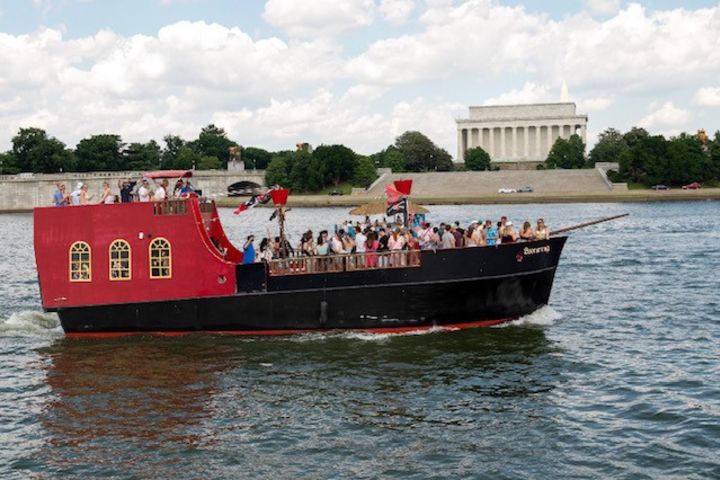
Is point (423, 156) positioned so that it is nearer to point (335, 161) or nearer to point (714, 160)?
point (335, 161)


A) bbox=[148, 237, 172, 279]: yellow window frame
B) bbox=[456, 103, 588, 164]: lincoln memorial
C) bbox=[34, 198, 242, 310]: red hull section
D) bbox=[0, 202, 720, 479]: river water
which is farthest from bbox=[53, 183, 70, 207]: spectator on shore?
bbox=[456, 103, 588, 164]: lincoln memorial

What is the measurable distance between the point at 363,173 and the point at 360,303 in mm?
110050

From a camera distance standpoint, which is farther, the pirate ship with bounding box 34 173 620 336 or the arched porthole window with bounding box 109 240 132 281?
the arched porthole window with bounding box 109 240 132 281

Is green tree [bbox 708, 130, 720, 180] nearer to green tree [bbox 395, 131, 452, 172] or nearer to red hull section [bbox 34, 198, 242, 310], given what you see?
green tree [bbox 395, 131, 452, 172]

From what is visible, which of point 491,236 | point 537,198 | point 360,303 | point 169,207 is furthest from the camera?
point 537,198

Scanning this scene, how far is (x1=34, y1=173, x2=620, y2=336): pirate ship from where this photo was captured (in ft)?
82.4

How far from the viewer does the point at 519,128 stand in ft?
617

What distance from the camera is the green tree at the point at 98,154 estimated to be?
155375 mm

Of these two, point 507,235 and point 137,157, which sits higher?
point 137,157

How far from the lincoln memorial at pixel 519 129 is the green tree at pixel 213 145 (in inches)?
1837

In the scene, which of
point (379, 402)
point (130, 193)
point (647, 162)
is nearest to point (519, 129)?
point (647, 162)

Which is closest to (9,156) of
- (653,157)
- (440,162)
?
(440,162)

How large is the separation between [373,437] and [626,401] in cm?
555

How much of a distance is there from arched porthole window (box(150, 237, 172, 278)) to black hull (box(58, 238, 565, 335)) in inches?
32.2
